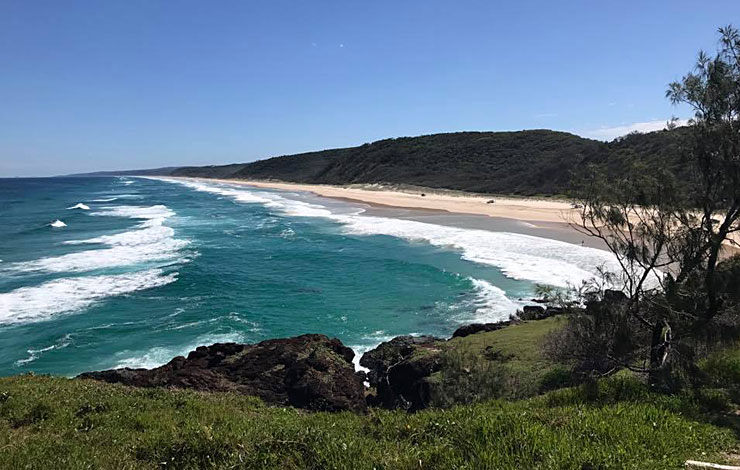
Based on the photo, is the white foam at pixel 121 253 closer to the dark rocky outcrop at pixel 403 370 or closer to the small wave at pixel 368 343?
the small wave at pixel 368 343

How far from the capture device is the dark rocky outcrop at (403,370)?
10961 mm

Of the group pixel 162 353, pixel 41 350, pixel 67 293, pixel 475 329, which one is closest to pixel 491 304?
pixel 475 329

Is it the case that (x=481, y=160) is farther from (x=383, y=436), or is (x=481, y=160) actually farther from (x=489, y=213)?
(x=383, y=436)

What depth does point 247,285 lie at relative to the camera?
23547 millimetres

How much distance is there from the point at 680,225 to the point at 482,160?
9175 centimetres

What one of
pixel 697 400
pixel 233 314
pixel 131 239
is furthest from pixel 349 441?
pixel 131 239

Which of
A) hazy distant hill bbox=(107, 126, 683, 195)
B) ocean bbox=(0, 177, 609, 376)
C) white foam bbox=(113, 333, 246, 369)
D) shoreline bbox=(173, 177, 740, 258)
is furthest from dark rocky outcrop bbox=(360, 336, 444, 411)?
hazy distant hill bbox=(107, 126, 683, 195)

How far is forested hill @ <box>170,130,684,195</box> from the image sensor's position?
63.1 metres

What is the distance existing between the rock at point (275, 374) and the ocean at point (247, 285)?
2623 mm

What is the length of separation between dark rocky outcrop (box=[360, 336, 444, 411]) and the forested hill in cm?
4519

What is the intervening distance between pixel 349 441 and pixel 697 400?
173 inches

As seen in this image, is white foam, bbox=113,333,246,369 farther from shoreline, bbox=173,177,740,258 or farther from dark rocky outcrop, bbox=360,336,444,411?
shoreline, bbox=173,177,740,258

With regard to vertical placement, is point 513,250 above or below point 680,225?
below

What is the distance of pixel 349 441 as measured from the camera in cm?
496
